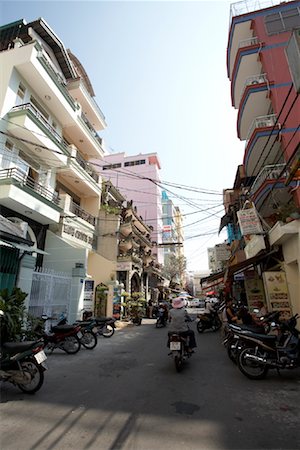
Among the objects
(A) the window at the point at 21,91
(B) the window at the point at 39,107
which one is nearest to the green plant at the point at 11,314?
(A) the window at the point at 21,91

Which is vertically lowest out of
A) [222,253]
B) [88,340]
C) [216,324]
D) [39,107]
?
[88,340]

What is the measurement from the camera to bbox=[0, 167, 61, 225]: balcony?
930 centimetres

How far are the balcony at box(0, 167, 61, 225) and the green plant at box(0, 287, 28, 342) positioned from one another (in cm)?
473

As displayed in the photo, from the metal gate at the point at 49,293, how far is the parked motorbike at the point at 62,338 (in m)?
1.64

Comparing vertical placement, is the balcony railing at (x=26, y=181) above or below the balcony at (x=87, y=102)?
below

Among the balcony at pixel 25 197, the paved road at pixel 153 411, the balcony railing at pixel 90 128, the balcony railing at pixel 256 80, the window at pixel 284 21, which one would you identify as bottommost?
the paved road at pixel 153 411

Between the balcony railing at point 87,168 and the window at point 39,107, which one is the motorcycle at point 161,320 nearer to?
the balcony railing at point 87,168

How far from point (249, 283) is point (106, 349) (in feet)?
29.5

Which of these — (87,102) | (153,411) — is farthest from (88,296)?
(87,102)

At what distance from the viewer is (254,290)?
12797 millimetres

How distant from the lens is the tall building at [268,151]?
848cm

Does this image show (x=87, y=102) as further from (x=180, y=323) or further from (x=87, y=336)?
(x=180, y=323)

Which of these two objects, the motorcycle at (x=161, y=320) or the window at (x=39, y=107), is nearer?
the window at (x=39, y=107)

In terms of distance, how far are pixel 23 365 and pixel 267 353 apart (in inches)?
178
